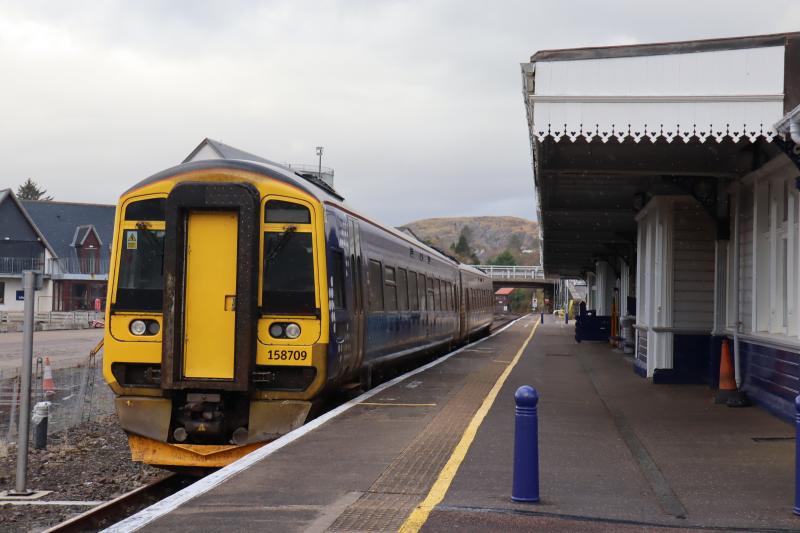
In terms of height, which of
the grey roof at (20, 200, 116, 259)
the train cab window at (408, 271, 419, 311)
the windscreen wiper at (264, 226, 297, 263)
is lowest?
the train cab window at (408, 271, 419, 311)

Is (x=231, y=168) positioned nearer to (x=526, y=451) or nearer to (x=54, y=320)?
(x=526, y=451)

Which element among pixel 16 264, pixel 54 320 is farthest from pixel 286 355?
pixel 16 264

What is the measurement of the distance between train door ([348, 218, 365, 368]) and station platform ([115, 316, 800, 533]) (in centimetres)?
72

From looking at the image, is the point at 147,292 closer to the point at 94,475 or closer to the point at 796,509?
the point at 94,475

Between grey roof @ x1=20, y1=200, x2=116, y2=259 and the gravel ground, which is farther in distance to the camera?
grey roof @ x1=20, y1=200, x2=116, y2=259

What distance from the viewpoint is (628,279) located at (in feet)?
88.5

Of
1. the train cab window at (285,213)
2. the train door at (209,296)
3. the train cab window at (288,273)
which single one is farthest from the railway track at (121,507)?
the train cab window at (285,213)

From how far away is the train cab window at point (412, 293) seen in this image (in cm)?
1612

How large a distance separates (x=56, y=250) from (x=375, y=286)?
5849cm

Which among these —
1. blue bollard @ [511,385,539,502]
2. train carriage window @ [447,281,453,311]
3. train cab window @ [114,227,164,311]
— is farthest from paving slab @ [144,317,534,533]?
train carriage window @ [447,281,453,311]

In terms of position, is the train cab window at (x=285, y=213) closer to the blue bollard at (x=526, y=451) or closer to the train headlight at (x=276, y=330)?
the train headlight at (x=276, y=330)

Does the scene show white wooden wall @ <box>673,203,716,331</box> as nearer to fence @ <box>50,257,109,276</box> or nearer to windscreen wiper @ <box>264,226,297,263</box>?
windscreen wiper @ <box>264,226,297,263</box>

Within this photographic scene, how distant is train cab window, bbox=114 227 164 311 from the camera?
9.30m

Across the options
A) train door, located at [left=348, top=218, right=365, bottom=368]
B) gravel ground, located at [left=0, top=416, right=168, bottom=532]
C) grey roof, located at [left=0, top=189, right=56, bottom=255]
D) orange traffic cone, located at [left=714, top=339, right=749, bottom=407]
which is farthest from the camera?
grey roof, located at [left=0, top=189, right=56, bottom=255]
